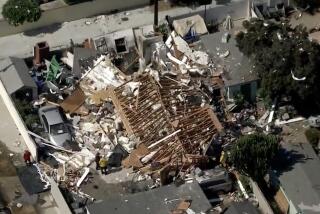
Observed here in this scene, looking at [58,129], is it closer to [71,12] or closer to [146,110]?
[146,110]

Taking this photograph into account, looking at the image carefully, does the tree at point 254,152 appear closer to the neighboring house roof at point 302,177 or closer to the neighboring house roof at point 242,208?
the neighboring house roof at point 302,177

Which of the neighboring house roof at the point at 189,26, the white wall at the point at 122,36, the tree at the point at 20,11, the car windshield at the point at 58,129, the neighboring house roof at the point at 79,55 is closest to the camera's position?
the car windshield at the point at 58,129

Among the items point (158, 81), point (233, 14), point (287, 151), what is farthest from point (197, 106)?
point (233, 14)

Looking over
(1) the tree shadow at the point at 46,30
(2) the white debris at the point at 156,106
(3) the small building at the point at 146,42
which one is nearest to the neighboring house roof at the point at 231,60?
(3) the small building at the point at 146,42

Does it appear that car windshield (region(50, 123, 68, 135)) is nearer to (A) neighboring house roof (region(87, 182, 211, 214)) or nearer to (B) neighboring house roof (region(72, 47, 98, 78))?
(B) neighboring house roof (region(72, 47, 98, 78))

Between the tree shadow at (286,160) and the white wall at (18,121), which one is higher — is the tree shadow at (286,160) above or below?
below

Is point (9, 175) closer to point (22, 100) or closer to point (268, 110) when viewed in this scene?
point (22, 100)

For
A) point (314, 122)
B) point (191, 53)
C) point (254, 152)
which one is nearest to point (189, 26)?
point (191, 53)
